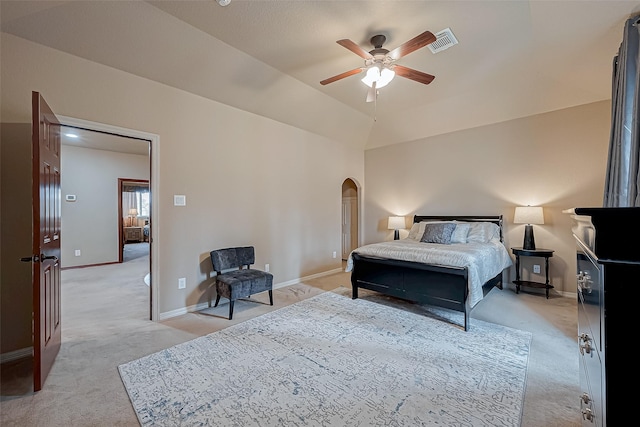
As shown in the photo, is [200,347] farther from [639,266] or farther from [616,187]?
[616,187]

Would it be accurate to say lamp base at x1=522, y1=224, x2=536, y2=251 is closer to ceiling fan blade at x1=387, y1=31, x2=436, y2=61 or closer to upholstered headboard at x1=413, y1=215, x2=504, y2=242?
upholstered headboard at x1=413, y1=215, x2=504, y2=242

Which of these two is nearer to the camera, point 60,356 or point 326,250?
point 60,356

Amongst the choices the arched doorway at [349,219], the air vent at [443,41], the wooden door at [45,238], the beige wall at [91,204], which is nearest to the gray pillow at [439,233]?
the air vent at [443,41]

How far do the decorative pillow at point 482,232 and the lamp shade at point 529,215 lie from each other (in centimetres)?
33

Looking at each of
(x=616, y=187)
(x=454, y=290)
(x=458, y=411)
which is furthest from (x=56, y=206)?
(x=616, y=187)

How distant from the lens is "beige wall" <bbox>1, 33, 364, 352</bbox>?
→ 104 inches

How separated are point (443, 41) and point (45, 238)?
4.20 meters

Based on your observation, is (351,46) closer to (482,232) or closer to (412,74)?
(412,74)

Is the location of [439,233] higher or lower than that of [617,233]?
lower

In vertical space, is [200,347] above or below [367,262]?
below

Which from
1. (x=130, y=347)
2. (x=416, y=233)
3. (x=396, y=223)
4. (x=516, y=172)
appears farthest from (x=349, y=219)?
(x=130, y=347)

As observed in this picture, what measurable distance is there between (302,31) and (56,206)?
116 inches

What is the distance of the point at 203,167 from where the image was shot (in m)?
3.70

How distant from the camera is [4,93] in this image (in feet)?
7.87
